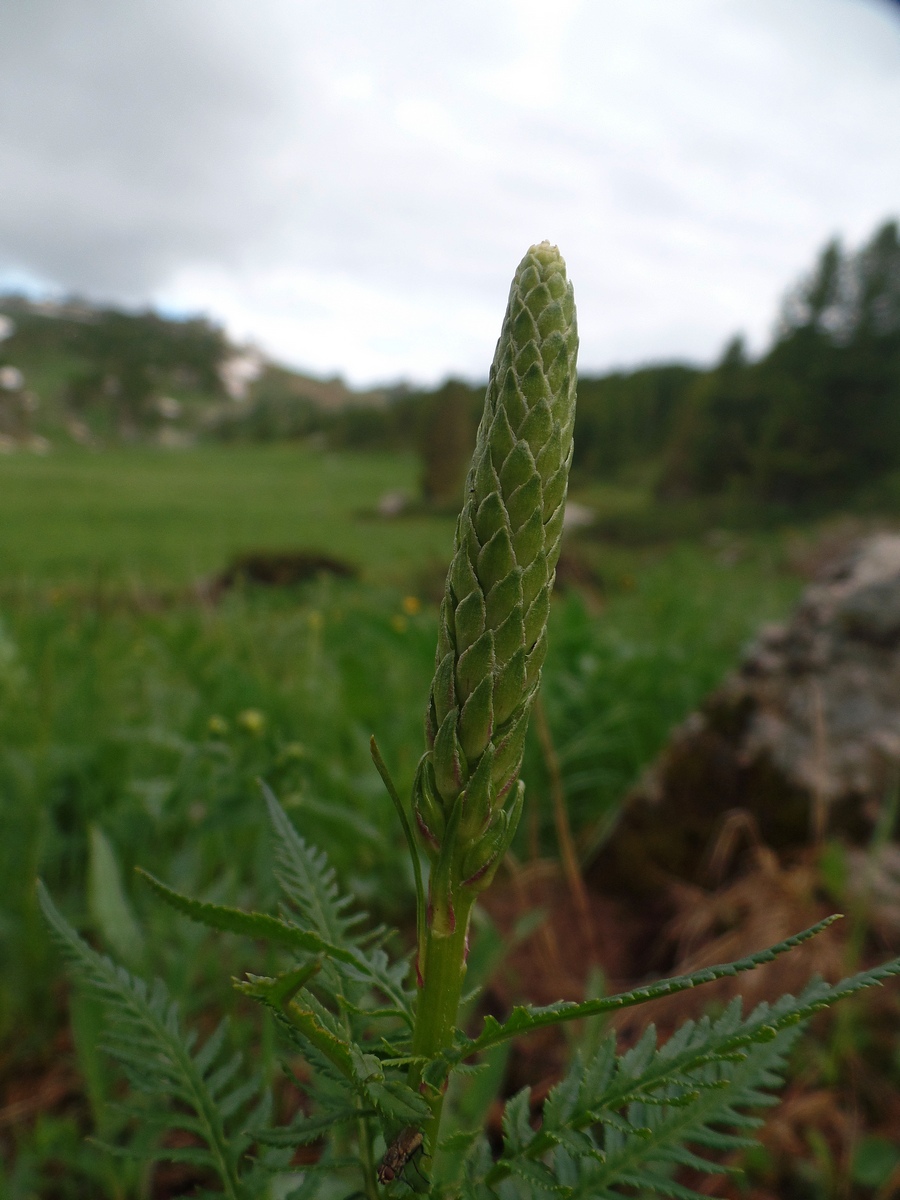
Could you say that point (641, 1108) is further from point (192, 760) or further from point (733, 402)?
point (733, 402)

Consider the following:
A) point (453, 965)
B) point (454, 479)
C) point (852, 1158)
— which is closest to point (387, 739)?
point (852, 1158)

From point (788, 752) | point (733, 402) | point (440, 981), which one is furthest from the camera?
point (733, 402)

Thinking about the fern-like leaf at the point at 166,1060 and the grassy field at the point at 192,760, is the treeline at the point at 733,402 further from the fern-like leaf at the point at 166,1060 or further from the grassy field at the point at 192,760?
the fern-like leaf at the point at 166,1060

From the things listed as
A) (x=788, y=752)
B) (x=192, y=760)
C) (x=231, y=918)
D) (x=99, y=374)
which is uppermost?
(x=99, y=374)

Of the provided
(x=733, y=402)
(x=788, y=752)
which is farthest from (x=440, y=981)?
(x=733, y=402)

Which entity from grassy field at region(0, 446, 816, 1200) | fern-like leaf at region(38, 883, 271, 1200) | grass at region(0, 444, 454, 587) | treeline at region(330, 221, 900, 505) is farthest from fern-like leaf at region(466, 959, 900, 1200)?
treeline at region(330, 221, 900, 505)

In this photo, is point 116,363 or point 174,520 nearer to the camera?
point 174,520

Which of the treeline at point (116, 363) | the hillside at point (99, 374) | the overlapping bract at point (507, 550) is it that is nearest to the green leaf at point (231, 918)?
the overlapping bract at point (507, 550)

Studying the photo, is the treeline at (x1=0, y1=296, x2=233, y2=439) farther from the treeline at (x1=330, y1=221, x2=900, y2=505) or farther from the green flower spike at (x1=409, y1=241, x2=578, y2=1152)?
the green flower spike at (x1=409, y1=241, x2=578, y2=1152)
